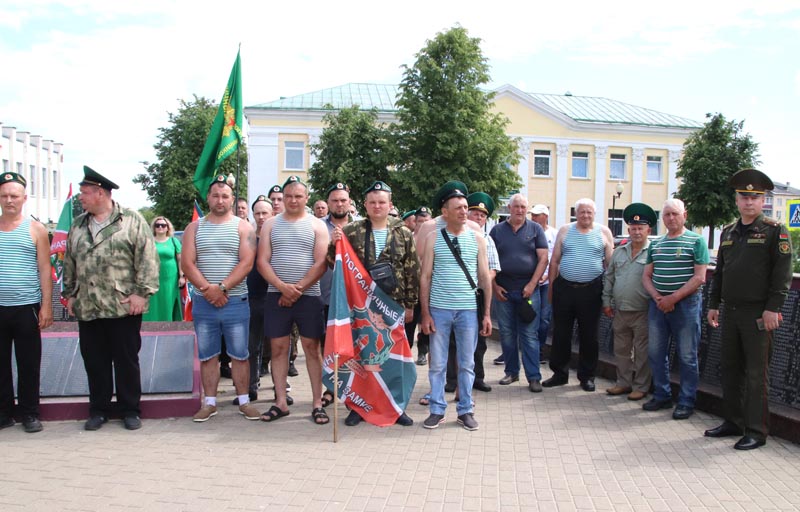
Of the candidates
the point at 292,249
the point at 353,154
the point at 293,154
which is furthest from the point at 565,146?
the point at 292,249

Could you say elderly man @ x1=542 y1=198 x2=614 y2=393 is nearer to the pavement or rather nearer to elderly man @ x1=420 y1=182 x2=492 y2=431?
the pavement

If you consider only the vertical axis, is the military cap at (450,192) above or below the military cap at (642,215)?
above

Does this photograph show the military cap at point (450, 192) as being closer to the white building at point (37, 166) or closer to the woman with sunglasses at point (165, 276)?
the woman with sunglasses at point (165, 276)

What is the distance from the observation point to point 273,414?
6.15 metres

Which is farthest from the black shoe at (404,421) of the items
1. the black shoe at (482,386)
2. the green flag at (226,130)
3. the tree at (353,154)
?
the tree at (353,154)

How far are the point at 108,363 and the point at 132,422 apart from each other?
0.60 metres

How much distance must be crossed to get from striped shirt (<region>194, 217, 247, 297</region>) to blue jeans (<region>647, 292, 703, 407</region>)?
4.24 m

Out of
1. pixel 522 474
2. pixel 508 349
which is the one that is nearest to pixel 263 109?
pixel 508 349

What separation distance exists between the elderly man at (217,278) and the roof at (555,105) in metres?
39.5

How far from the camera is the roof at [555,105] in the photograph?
46.3m

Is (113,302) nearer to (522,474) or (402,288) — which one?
(402,288)

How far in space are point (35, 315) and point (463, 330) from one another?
3.86 m

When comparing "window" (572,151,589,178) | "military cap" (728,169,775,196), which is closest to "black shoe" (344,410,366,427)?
"military cap" (728,169,775,196)

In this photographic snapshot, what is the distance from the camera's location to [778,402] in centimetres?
596
